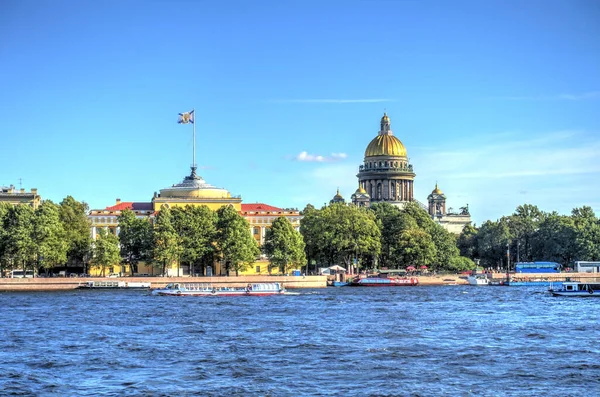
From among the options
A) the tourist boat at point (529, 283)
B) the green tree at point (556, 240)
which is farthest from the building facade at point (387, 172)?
the tourist boat at point (529, 283)

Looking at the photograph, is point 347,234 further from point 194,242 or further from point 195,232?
point 194,242

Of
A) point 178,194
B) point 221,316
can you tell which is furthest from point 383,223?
point 221,316

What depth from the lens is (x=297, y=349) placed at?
50531mm

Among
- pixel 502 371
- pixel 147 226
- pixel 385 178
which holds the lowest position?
pixel 502 371

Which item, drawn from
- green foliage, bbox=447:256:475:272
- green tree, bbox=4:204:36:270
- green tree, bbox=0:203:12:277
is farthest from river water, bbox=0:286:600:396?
green foliage, bbox=447:256:475:272

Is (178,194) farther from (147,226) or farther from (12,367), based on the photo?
(12,367)

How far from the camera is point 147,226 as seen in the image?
11588cm

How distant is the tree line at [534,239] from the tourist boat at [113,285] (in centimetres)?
5687

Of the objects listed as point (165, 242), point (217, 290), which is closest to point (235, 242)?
point (165, 242)

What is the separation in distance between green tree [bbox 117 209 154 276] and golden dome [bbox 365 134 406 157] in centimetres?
8452

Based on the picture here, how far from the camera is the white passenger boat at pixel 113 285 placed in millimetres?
104938

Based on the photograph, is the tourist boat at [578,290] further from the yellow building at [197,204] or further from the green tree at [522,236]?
the green tree at [522,236]

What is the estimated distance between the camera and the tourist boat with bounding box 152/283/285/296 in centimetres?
9635

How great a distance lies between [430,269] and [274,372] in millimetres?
97880
